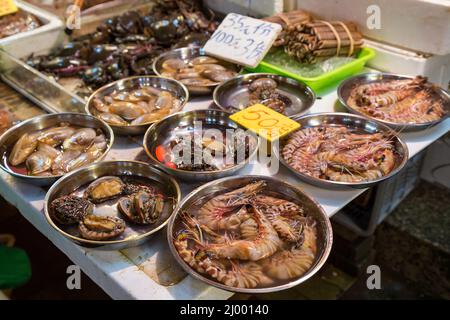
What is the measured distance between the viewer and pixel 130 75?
2977mm

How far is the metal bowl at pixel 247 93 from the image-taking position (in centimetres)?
245

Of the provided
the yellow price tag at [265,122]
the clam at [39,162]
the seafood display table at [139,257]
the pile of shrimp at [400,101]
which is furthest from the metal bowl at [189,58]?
the clam at [39,162]

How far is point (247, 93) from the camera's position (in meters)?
2.61

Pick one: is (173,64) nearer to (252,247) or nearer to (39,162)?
(39,162)

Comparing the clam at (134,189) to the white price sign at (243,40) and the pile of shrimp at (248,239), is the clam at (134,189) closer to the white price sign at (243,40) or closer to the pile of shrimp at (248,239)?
the pile of shrimp at (248,239)

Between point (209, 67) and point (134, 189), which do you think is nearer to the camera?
point (134, 189)

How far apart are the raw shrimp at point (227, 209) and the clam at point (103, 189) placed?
38 cm

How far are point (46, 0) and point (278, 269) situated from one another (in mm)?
3443

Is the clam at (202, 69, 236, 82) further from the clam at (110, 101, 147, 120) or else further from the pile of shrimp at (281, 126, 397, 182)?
the pile of shrimp at (281, 126, 397, 182)

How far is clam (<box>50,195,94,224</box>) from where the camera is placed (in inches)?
66.9

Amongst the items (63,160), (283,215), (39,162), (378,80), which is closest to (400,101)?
(378,80)

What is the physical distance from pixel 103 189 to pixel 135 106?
2.37 ft
